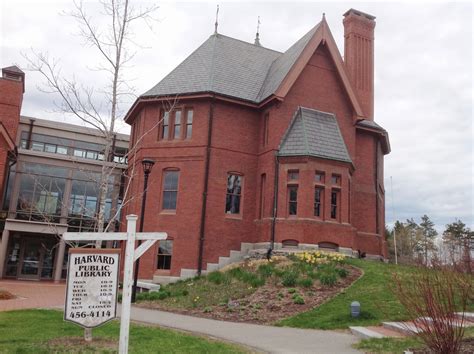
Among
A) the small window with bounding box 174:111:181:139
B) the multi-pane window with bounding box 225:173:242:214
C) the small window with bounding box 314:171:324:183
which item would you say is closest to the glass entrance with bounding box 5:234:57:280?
the small window with bounding box 174:111:181:139

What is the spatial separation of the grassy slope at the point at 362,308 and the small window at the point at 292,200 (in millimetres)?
6281

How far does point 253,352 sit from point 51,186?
23.8m

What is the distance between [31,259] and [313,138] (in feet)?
63.2

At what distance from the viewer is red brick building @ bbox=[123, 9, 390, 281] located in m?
21.6

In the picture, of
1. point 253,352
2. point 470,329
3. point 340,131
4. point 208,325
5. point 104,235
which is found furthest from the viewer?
point 340,131

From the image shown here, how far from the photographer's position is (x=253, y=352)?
8672mm

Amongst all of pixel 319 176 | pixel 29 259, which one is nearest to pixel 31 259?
pixel 29 259

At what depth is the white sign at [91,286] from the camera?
7.44 metres

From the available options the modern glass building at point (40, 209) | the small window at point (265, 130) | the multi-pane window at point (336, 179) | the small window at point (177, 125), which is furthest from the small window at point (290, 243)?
the modern glass building at point (40, 209)

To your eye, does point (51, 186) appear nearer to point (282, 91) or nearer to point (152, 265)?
point (152, 265)

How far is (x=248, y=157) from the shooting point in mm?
23531

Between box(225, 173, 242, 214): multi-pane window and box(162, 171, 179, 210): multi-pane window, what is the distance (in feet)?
8.80

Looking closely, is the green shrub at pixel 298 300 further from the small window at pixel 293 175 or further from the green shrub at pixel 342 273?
the small window at pixel 293 175

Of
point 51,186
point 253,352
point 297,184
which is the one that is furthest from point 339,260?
point 51,186
